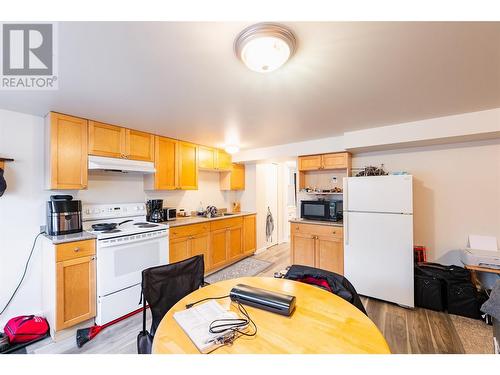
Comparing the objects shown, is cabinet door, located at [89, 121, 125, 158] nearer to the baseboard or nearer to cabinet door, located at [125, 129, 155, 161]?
cabinet door, located at [125, 129, 155, 161]

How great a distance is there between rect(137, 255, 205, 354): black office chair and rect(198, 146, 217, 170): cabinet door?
7.51ft

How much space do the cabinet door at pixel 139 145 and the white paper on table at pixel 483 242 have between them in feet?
13.6

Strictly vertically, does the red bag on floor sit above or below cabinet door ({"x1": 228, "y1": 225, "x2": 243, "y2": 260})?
below

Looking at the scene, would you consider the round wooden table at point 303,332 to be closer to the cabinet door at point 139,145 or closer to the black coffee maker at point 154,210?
the black coffee maker at point 154,210

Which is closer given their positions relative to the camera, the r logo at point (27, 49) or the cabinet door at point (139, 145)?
the r logo at point (27, 49)

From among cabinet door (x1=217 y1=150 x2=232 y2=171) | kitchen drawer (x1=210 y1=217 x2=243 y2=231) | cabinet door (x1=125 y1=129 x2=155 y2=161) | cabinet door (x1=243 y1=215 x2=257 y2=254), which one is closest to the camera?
cabinet door (x1=125 y1=129 x2=155 y2=161)

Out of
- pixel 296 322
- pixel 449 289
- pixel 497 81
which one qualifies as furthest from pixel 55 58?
pixel 449 289

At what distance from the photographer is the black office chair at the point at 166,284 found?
54.6 inches

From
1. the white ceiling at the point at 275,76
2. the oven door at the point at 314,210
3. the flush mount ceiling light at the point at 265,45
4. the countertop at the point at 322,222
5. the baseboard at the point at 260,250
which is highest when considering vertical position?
the white ceiling at the point at 275,76

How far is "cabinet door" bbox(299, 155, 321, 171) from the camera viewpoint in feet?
11.0

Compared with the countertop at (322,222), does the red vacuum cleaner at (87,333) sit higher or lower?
lower

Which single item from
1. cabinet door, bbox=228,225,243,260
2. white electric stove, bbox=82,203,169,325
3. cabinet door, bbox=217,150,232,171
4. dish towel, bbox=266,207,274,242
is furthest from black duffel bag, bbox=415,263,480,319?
cabinet door, bbox=217,150,232,171

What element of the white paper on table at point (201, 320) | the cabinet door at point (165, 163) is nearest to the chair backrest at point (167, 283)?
the white paper on table at point (201, 320)
